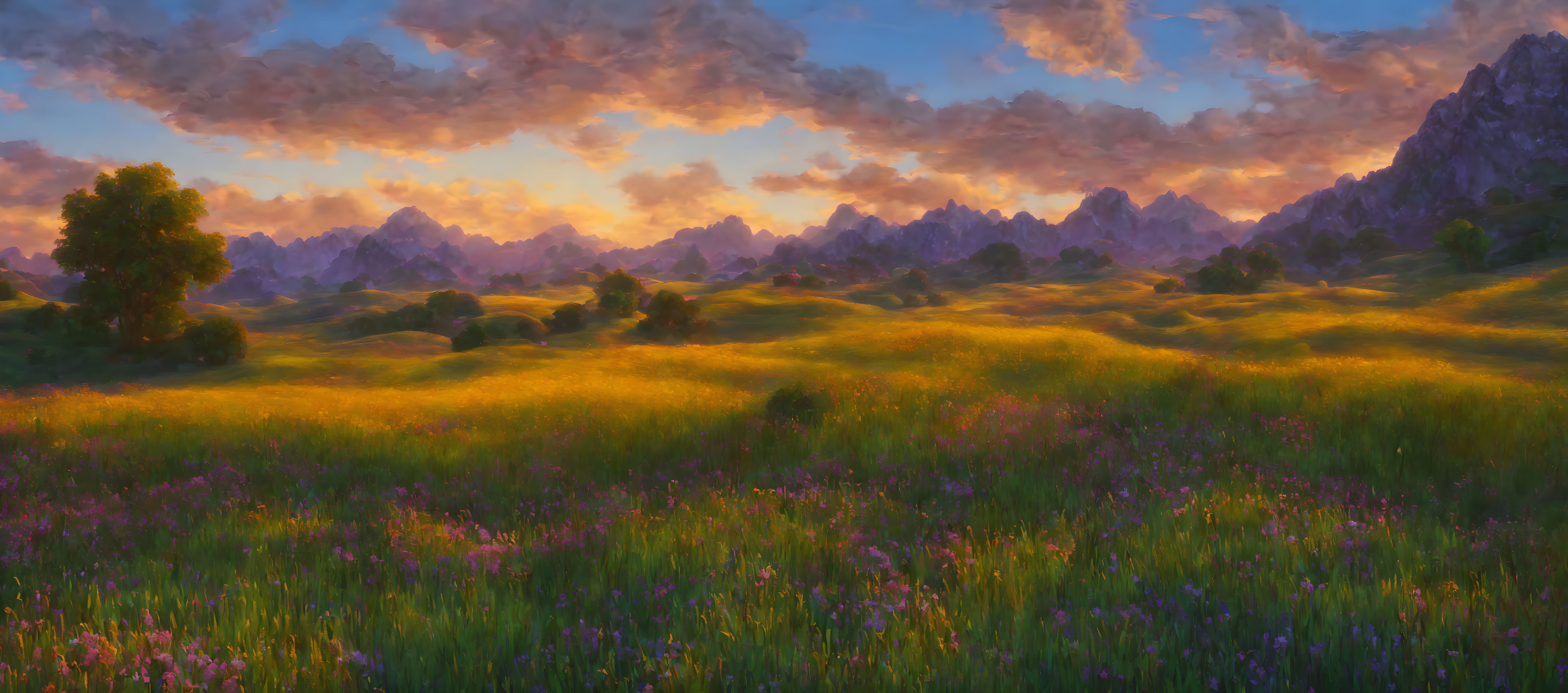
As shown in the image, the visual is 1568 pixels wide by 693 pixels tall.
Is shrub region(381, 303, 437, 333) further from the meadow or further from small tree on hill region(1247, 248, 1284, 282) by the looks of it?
small tree on hill region(1247, 248, 1284, 282)

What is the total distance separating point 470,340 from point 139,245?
16670 millimetres

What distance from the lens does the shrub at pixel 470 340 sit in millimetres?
45781

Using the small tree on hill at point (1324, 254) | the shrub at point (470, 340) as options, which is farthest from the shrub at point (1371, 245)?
the shrub at point (470, 340)

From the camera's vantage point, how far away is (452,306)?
71.4 metres

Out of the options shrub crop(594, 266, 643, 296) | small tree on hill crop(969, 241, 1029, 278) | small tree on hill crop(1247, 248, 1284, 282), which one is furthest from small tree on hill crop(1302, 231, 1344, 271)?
shrub crop(594, 266, 643, 296)

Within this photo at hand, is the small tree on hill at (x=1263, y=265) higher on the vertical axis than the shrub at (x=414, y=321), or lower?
higher

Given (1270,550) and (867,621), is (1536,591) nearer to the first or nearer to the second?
(1270,550)

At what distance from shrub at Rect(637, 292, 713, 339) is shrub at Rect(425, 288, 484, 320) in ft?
87.9

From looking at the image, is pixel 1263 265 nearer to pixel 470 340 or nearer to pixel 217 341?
pixel 470 340

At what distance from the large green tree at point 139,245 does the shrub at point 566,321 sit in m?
23.9

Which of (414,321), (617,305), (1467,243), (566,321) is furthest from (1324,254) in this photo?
(414,321)

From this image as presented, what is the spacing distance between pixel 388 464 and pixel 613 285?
69832 mm

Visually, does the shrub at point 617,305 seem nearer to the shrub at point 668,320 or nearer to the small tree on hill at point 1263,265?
the shrub at point 668,320

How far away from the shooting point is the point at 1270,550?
589 centimetres
